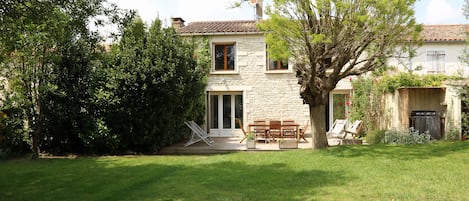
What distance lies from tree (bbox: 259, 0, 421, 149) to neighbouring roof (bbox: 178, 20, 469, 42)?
6.97 meters

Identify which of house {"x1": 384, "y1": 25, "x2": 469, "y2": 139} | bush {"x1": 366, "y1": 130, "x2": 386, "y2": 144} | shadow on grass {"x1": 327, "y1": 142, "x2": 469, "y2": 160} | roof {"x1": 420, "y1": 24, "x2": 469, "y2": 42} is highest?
roof {"x1": 420, "y1": 24, "x2": 469, "y2": 42}

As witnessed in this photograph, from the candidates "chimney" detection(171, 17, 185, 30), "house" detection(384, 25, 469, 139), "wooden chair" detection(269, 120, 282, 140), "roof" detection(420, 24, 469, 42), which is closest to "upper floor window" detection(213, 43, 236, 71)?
"chimney" detection(171, 17, 185, 30)

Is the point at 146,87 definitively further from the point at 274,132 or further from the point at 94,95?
the point at 274,132

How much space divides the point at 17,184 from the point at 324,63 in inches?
325

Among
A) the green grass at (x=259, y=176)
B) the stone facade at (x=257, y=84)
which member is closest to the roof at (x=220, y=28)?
the stone facade at (x=257, y=84)

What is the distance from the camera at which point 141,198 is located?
6.79 m

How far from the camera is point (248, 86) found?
18.6m

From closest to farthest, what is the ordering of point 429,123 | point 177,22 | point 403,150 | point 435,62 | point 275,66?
1. point 403,150
2. point 429,123
3. point 275,66
4. point 435,62
5. point 177,22

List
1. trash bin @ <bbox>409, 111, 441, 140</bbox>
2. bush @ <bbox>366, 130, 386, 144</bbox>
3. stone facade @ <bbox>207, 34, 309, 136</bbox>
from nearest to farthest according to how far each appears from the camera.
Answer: bush @ <bbox>366, 130, 386, 144</bbox>, trash bin @ <bbox>409, 111, 441, 140</bbox>, stone facade @ <bbox>207, 34, 309, 136</bbox>

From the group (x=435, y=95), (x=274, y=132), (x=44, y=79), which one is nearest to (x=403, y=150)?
(x=274, y=132)

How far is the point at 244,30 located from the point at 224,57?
60.9 inches

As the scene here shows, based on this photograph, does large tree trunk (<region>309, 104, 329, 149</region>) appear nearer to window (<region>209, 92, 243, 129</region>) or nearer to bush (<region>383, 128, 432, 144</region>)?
bush (<region>383, 128, 432, 144</region>)

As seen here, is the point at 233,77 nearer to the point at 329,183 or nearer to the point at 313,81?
the point at 313,81

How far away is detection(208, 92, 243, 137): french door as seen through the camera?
18.9 metres
